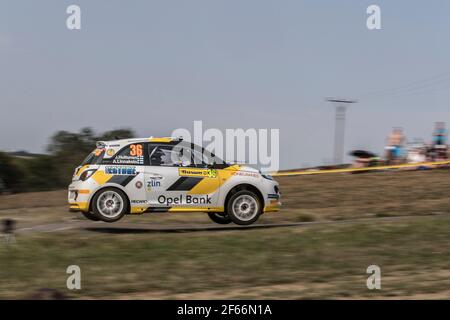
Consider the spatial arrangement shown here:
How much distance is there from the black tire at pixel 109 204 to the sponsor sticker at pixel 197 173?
4.18 feet

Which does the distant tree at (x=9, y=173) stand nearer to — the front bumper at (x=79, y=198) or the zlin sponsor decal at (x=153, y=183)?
the front bumper at (x=79, y=198)

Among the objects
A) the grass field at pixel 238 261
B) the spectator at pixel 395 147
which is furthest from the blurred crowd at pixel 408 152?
the grass field at pixel 238 261

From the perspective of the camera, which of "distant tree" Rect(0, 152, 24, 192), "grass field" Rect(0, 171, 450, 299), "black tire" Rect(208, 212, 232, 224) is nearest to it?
"grass field" Rect(0, 171, 450, 299)

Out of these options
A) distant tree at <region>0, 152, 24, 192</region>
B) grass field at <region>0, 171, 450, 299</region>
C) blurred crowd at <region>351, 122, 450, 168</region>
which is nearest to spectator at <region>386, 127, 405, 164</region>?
blurred crowd at <region>351, 122, 450, 168</region>

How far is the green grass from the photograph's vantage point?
889 cm

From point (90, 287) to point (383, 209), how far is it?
10.5 meters

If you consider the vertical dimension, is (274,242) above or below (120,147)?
below

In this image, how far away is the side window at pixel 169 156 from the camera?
14.0 metres

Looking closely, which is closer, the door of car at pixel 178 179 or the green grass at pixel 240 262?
the green grass at pixel 240 262

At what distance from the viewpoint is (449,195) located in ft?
66.2

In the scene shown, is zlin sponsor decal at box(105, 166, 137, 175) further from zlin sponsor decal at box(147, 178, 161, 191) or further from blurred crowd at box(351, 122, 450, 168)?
blurred crowd at box(351, 122, 450, 168)

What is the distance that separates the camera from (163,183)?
13.9 m

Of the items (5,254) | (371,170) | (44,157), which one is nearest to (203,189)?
(5,254)
